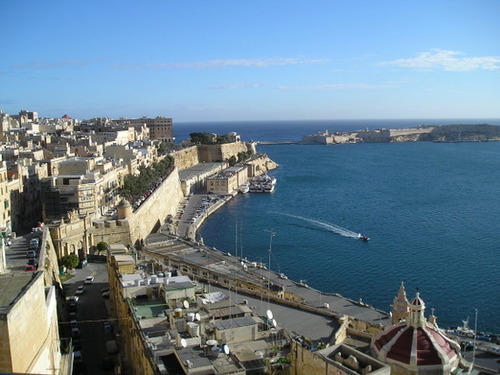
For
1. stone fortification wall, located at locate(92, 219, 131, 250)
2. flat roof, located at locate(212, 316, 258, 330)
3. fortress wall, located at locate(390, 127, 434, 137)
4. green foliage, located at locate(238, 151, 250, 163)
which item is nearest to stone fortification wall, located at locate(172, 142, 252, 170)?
green foliage, located at locate(238, 151, 250, 163)

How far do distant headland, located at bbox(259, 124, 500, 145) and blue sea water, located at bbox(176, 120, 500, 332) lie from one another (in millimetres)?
59432

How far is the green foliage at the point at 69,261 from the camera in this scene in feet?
66.0

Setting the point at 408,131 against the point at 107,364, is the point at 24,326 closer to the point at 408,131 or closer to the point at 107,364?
the point at 107,364

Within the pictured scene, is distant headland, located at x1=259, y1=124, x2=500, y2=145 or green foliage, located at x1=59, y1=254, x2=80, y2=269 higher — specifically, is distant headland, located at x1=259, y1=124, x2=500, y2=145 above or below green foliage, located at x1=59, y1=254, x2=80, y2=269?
above

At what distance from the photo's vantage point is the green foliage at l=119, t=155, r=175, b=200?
34000 mm

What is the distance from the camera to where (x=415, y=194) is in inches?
1916

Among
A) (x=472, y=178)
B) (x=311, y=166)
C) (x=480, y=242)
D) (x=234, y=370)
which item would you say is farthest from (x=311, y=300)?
A: (x=311, y=166)

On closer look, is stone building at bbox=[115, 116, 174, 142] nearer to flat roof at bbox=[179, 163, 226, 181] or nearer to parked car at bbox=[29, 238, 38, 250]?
flat roof at bbox=[179, 163, 226, 181]

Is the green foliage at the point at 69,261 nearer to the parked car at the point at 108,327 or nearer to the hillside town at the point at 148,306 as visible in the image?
the hillside town at the point at 148,306

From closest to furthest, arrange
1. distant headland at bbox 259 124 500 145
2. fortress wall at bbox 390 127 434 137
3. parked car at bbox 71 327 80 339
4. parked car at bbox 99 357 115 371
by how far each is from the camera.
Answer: parked car at bbox 99 357 115 371 → parked car at bbox 71 327 80 339 → distant headland at bbox 259 124 500 145 → fortress wall at bbox 390 127 434 137

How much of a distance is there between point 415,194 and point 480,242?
17.6m

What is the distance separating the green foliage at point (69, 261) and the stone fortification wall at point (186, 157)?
3351 centimetres

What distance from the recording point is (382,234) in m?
33.5

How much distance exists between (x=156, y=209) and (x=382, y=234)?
13902mm
